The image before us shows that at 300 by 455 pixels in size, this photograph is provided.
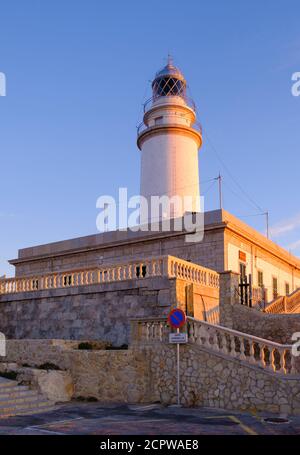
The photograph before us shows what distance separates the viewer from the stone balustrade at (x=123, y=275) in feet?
55.8

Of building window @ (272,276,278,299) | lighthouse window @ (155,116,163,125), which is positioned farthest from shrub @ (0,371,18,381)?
lighthouse window @ (155,116,163,125)

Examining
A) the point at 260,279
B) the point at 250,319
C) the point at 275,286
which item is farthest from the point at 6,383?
the point at 275,286

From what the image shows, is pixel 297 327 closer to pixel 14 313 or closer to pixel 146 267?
pixel 146 267

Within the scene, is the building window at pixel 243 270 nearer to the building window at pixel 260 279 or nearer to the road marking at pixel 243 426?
the building window at pixel 260 279

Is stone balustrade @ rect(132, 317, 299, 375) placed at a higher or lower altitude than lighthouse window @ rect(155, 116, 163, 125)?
lower

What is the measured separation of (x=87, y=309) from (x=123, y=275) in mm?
1907

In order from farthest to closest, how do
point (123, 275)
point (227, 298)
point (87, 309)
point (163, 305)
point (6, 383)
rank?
1. point (227, 298)
2. point (87, 309)
3. point (123, 275)
4. point (163, 305)
5. point (6, 383)

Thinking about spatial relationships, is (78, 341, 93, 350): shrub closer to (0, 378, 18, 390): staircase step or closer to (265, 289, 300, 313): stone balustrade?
(0, 378, 18, 390): staircase step

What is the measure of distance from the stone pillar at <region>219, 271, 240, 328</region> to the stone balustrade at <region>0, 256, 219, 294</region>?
0.35m

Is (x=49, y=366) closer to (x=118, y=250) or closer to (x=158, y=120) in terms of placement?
(x=118, y=250)

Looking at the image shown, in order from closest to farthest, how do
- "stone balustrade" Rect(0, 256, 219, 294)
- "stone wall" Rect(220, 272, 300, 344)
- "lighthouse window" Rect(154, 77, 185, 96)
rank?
"stone balustrade" Rect(0, 256, 219, 294)
"stone wall" Rect(220, 272, 300, 344)
"lighthouse window" Rect(154, 77, 185, 96)

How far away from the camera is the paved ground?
9.30m

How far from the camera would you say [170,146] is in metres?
30.9

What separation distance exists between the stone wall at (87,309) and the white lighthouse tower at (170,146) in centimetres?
1030
